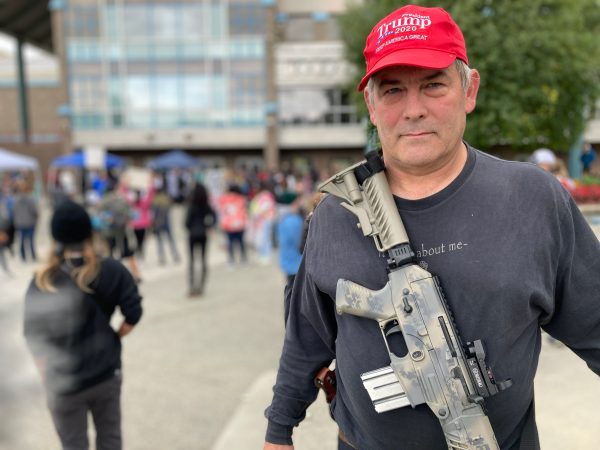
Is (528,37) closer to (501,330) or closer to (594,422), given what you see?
(594,422)

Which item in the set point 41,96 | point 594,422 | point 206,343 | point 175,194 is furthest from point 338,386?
point 41,96

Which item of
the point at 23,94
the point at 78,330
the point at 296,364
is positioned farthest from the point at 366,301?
the point at 23,94

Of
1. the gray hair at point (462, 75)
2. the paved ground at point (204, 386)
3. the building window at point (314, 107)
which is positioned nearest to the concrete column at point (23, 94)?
the building window at point (314, 107)

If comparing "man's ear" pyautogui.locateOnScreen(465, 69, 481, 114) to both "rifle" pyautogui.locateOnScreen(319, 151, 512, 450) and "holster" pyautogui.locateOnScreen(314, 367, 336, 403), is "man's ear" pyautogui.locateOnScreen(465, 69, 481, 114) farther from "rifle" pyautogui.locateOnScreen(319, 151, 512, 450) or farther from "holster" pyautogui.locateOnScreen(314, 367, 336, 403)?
"holster" pyautogui.locateOnScreen(314, 367, 336, 403)

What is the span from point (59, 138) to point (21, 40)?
262 inches

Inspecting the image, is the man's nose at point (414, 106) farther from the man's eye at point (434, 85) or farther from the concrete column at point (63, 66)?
the concrete column at point (63, 66)

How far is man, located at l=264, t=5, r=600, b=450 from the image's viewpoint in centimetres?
136

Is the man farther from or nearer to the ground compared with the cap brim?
nearer to the ground

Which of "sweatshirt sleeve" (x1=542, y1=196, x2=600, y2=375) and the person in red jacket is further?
the person in red jacket

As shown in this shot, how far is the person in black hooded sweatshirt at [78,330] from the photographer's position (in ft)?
8.16

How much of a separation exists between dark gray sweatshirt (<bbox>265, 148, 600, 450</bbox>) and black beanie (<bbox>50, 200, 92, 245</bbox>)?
5.18ft

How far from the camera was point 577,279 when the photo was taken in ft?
4.70

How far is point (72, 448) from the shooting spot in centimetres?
261

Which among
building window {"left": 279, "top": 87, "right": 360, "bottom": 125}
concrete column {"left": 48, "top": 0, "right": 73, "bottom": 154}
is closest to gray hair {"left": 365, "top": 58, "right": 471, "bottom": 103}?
building window {"left": 279, "top": 87, "right": 360, "bottom": 125}
